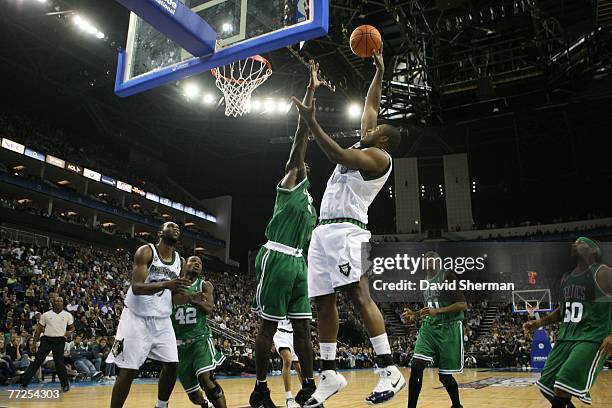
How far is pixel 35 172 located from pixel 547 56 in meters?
26.1

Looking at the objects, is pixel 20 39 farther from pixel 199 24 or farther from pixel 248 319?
pixel 199 24

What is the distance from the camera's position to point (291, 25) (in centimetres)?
573

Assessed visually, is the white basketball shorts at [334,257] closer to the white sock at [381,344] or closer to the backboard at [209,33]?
the white sock at [381,344]

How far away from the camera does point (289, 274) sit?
467 centimetres

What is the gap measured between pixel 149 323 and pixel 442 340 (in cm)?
322

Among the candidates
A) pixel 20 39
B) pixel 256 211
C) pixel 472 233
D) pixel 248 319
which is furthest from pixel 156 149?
pixel 472 233

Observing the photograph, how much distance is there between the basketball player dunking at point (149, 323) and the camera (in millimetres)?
4652

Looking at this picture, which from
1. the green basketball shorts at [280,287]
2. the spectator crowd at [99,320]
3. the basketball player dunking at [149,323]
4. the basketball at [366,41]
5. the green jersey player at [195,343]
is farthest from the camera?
the spectator crowd at [99,320]

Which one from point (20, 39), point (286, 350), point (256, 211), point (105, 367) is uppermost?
point (20, 39)

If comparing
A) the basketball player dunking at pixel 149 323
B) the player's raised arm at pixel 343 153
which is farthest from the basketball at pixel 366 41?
the basketball player dunking at pixel 149 323

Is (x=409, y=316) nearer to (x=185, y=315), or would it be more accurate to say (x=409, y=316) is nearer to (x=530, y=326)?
(x=530, y=326)

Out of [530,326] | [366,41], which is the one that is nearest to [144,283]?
[366,41]

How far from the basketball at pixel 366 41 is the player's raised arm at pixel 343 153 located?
4.83 ft

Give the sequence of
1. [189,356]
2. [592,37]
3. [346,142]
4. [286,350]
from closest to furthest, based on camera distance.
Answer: [189,356], [286,350], [592,37], [346,142]
